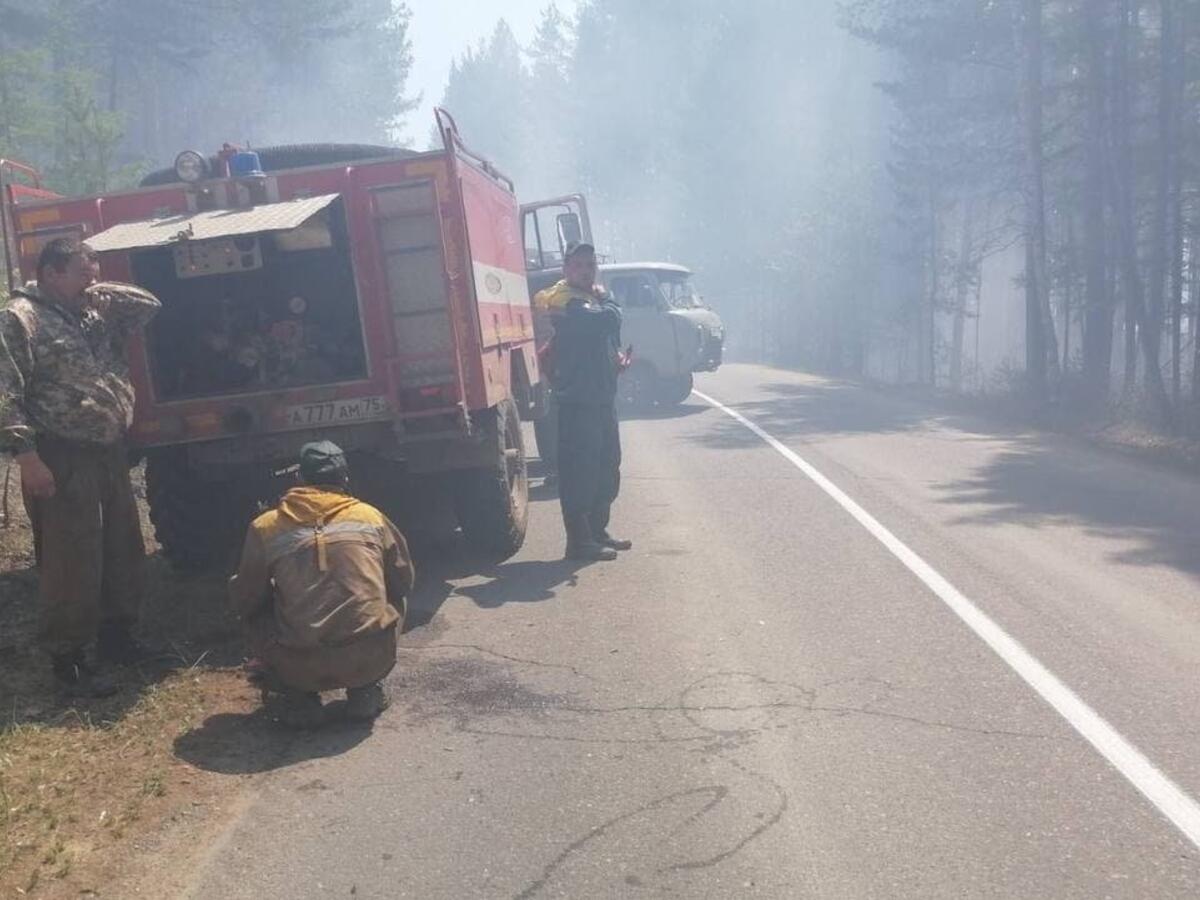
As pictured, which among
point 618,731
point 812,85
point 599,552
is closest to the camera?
point 618,731

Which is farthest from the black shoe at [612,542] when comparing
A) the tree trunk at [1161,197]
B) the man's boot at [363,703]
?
the tree trunk at [1161,197]

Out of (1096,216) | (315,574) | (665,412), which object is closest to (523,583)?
(315,574)

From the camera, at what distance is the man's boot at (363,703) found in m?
5.69

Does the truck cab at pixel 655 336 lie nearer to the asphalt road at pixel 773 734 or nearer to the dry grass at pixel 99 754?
the asphalt road at pixel 773 734

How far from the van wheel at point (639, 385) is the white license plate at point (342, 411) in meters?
13.4

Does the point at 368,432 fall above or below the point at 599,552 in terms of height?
above

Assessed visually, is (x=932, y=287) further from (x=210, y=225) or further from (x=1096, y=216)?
(x=210, y=225)

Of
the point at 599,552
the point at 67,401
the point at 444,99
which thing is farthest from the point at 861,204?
the point at 444,99

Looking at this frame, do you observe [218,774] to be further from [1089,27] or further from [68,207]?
[1089,27]

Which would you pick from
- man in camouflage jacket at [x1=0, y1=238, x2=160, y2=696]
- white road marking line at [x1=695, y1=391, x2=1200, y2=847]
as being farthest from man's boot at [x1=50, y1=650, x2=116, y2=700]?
white road marking line at [x1=695, y1=391, x2=1200, y2=847]

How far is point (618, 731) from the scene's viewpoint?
550 centimetres

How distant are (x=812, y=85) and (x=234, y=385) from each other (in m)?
52.5

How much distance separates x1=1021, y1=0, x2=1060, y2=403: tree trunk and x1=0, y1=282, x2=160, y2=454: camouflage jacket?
20.4 meters

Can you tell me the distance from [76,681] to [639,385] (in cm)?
1565
